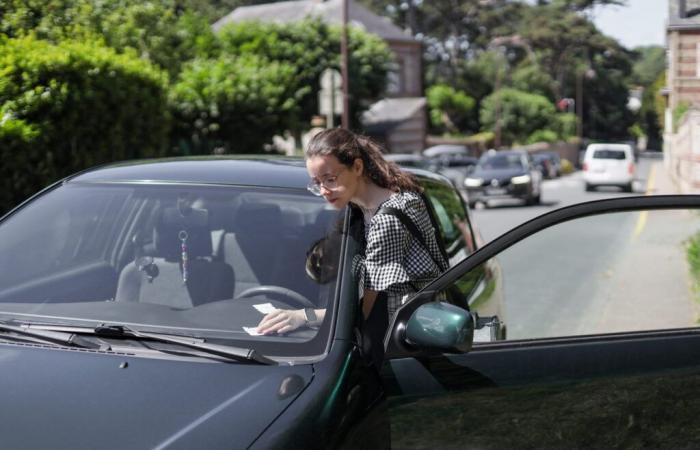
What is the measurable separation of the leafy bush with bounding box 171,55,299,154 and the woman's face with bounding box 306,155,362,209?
70.2 feet

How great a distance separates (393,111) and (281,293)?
55.8 metres

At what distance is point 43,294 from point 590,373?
73.6 inches

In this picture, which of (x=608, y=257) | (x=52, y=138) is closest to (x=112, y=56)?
(x=52, y=138)

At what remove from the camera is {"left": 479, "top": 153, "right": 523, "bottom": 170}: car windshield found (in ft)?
99.2

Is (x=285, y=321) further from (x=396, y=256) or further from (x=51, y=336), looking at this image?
(x=51, y=336)

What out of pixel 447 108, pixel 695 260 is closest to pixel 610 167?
pixel 695 260

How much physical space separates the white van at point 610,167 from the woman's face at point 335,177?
112 ft

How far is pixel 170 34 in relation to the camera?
25844 millimetres

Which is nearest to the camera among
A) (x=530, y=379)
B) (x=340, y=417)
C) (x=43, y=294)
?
(x=340, y=417)

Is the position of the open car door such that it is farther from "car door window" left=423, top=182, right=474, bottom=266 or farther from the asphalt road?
"car door window" left=423, top=182, right=474, bottom=266

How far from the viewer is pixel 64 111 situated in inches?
465

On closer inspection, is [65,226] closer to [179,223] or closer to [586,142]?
[179,223]

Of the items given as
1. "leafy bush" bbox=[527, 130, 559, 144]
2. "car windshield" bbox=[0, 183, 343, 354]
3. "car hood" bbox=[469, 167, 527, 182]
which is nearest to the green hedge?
"car windshield" bbox=[0, 183, 343, 354]

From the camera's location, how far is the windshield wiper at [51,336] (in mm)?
2840
